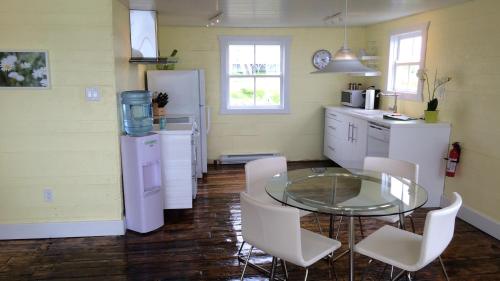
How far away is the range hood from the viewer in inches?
170

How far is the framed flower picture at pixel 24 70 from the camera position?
330cm

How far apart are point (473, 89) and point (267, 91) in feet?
10.6

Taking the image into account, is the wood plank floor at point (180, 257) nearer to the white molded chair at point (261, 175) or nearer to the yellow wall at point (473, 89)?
the white molded chair at point (261, 175)

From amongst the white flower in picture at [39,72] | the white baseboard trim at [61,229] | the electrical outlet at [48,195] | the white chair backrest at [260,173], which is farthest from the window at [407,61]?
the electrical outlet at [48,195]

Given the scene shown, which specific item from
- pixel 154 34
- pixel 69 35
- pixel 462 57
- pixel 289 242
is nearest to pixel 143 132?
pixel 69 35

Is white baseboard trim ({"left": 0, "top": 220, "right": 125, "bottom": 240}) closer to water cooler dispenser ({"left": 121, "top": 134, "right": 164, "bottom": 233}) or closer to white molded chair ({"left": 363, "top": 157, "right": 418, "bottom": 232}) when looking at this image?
water cooler dispenser ({"left": 121, "top": 134, "right": 164, "bottom": 233})

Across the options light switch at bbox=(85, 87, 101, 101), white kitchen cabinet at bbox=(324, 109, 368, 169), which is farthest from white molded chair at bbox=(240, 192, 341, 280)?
white kitchen cabinet at bbox=(324, 109, 368, 169)

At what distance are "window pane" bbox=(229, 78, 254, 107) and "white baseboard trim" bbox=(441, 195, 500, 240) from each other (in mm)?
3538

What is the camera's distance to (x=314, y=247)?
2348mm

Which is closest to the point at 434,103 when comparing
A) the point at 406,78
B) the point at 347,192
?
the point at 406,78

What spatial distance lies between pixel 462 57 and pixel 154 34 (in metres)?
3.36

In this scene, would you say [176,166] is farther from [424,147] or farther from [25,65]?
[424,147]

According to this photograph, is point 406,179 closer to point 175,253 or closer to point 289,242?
point 289,242

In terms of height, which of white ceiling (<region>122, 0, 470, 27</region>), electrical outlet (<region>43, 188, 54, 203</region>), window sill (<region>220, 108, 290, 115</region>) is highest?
white ceiling (<region>122, 0, 470, 27</region>)
